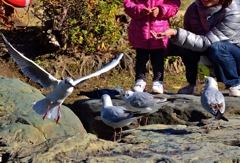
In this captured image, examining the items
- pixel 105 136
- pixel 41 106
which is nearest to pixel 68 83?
pixel 41 106

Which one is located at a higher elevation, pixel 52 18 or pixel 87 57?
pixel 52 18

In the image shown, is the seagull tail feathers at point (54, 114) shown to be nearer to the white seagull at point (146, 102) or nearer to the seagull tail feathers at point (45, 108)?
the seagull tail feathers at point (45, 108)

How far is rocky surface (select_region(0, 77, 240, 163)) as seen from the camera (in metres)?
4.00

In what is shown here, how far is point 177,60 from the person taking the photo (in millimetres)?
9789

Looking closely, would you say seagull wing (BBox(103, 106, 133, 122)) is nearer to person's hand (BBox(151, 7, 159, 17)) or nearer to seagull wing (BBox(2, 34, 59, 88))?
seagull wing (BBox(2, 34, 59, 88))

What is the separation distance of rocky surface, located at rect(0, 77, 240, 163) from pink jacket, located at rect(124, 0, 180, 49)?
720 mm

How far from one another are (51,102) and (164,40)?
1.89 meters

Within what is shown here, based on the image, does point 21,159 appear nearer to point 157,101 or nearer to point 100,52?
point 157,101

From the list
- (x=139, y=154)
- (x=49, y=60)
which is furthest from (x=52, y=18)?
(x=139, y=154)

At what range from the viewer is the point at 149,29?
6781 millimetres

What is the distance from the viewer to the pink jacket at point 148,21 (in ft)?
22.1

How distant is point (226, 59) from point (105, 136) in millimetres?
1601

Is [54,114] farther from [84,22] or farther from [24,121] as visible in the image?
[84,22]

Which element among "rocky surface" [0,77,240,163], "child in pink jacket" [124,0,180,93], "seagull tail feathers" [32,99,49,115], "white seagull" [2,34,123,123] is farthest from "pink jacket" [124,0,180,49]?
"seagull tail feathers" [32,99,49,115]
